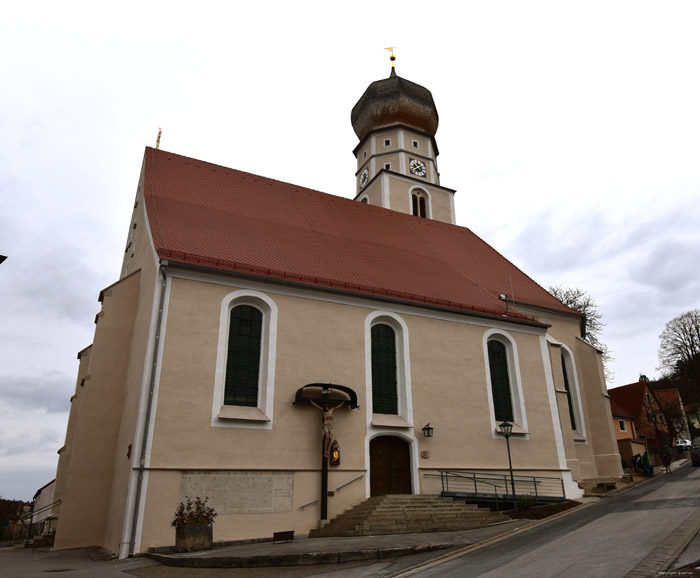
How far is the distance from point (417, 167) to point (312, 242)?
11852 millimetres

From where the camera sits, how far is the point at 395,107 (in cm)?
2731

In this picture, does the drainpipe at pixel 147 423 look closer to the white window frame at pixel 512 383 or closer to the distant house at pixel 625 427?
the white window frame at pixel 512 383

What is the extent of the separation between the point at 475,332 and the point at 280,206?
25.3ft

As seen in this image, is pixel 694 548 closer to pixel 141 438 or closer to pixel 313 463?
pixel 313 463

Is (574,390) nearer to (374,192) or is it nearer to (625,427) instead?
(374,192)

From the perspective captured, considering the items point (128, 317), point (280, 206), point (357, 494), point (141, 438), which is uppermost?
point (280, 206)

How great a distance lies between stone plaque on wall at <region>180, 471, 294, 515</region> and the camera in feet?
37.3

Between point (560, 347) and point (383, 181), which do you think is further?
point (383, 181)

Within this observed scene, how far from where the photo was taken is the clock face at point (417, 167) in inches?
1055

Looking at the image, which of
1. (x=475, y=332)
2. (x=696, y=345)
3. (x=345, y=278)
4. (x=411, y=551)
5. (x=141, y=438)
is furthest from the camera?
(x=696, y=345)

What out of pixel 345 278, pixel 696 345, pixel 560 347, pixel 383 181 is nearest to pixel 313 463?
pixel 345 278

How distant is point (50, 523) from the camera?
13742mm

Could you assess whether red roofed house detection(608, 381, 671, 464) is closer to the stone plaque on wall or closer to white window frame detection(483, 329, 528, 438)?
white window frame detection(483, 329, 528, 438)

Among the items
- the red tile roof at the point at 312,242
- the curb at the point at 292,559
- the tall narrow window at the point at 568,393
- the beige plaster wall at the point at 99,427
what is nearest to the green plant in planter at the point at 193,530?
the curb at the point at 292,559
